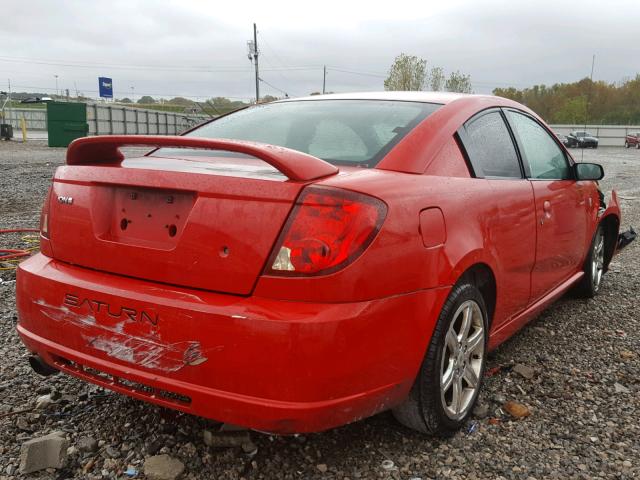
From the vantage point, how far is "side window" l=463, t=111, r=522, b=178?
2.73 metres

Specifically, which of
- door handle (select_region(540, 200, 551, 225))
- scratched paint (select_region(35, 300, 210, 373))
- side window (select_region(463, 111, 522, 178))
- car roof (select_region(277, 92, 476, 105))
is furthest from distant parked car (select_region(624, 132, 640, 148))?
scratched paint (select_region(35, 300, 210, 373))

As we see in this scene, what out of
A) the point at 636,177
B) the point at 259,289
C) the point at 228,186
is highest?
the point at 228,186

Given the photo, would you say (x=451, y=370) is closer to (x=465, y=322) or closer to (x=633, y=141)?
(x=465, y=322)

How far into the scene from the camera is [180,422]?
2.50 m

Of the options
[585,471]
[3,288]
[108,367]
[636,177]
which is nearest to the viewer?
[108,367]

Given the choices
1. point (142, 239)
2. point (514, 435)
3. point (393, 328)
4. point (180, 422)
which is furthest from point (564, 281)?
point (142, 239)

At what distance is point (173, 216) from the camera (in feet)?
6.68

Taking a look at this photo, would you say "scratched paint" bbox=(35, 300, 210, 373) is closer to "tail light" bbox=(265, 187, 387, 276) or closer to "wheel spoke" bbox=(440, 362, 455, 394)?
"tail light" bbox=(265, 187, 387, 276)

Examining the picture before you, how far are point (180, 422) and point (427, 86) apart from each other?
60927 millimetres

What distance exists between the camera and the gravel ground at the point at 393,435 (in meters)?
2.22

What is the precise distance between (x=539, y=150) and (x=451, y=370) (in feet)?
5.85

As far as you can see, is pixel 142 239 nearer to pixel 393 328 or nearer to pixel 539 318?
pixel 393 328

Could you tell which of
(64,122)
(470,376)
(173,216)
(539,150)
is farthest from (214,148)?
(64,122)

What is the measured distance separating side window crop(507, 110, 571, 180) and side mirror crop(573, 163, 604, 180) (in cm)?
6
